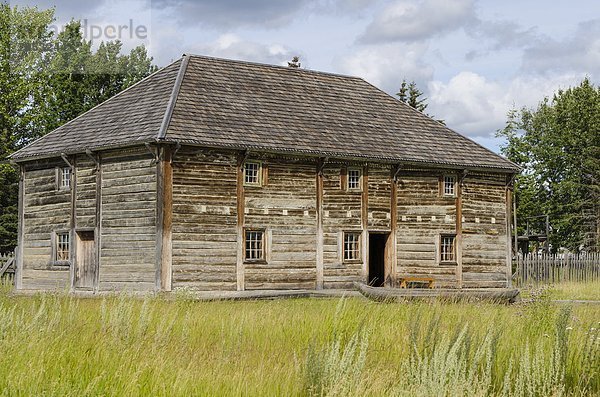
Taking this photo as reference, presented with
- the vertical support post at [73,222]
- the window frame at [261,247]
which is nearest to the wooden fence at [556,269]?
the window frame at [261,247]

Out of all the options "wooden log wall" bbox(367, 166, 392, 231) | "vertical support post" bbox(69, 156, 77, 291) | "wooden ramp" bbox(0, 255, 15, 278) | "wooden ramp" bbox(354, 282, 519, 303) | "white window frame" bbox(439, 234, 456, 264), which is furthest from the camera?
"wooden ramp" bbox(0, 255, 15, 278)

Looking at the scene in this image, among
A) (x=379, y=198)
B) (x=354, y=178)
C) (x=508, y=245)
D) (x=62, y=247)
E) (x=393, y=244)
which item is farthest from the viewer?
(x=508, y=245)

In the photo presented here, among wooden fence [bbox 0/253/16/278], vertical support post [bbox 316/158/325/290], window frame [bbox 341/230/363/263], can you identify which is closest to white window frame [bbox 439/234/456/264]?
window frame [bbox 341/230/363/263]

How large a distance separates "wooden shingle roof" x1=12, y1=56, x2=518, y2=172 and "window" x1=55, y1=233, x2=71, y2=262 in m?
2.68

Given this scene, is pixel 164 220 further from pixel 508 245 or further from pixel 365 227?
pixel 508 245

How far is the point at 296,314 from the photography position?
1339 cm

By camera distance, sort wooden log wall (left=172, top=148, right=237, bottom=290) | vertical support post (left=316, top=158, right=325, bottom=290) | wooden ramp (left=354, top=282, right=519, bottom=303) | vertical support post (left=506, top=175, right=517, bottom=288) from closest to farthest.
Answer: wooden ramp (left=354, top=282, right=519, bottom=303) < wooden log wall (left=172, top=148, right=237, bottom=290) < vertical support post (left=316, top=158, right=325, bottom=290) < vertical support post (left=506, top=175, right=517, bottom=288)

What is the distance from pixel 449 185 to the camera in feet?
104

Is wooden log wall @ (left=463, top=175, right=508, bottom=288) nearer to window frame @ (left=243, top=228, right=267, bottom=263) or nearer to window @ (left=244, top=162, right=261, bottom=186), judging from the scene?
window frame @ (left=243, top=228, right=267, bottom=263)

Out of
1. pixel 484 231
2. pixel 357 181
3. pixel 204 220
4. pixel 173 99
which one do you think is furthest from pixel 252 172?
pixel 484 231

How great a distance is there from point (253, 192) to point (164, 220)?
312 centimetres

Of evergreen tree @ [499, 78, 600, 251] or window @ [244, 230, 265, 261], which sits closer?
window @ [244, 230, 265, 261]

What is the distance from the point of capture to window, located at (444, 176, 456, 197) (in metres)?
31.7

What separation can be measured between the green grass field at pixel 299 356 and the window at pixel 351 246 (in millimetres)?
16573
